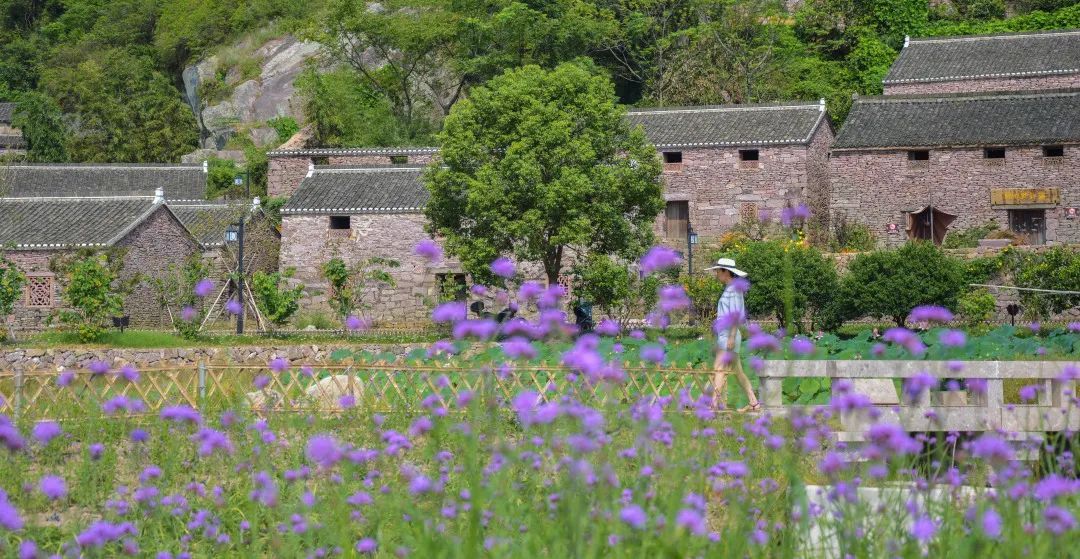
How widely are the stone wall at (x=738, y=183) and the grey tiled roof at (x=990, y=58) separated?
4593 millimetres

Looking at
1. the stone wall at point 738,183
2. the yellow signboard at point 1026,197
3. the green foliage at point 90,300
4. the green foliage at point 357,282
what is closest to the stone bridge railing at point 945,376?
the green foliage at point 357,282

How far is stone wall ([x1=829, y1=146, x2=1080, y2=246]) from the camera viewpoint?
102ft

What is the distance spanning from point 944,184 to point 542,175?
1129 cm

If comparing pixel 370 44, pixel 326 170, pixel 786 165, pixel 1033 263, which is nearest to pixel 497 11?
pixel 370 44

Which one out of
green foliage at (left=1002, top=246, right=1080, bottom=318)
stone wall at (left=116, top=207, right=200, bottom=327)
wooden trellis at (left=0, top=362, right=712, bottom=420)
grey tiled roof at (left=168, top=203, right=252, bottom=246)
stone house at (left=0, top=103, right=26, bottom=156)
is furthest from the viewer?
stone house at (left=0, top=103, right=26, bottom=156)

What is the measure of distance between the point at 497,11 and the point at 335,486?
36.7m

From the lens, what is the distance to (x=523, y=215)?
2609 centimetres

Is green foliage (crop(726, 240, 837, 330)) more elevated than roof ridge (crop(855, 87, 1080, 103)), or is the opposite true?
roof ridge (crop(855, 87, 1080, 103))

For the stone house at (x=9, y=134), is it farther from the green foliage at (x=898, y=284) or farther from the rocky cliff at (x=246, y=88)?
the green foliage at (x=898, y=284)

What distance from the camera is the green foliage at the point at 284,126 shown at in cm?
4556

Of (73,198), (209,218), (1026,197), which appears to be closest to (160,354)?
(73,198)

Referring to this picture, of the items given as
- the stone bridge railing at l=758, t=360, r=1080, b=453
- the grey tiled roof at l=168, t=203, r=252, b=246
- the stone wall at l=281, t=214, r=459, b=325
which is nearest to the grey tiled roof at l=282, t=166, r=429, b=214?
the stone wall at l=281, t=214, r=459, b=325

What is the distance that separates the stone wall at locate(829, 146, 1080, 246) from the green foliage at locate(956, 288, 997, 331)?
6.22m

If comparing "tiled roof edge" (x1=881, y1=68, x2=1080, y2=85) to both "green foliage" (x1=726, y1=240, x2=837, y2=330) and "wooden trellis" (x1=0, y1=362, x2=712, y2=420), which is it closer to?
"green foliage" (x1=726, y1=240, x2=837, y2=330)
